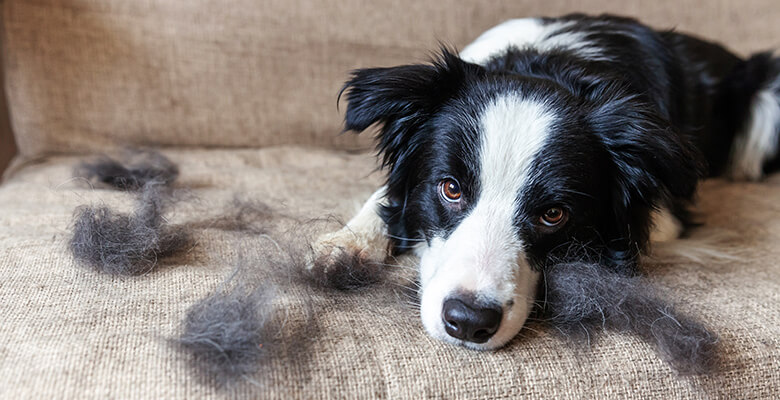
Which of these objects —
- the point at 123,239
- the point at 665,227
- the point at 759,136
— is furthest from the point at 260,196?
the point at 759,136

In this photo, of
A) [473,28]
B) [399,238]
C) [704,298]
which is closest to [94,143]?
[399,238]

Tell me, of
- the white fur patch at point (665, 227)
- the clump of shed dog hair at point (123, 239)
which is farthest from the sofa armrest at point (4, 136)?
the white fur patch at point (665, 227)

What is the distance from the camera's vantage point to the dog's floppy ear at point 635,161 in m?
1.43

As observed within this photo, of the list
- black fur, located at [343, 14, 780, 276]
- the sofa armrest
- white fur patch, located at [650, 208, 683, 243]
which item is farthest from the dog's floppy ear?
the sofa armrest

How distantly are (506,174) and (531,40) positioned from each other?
771 mm

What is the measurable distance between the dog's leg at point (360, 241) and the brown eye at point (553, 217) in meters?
0.41

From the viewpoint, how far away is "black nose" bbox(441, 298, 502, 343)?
117 centimetres

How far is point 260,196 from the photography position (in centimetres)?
194

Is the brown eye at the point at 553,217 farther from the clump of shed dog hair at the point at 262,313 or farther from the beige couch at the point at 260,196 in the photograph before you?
the clump of shed dog hair at the point at 262,313

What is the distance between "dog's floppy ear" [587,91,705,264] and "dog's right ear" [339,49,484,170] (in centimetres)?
34

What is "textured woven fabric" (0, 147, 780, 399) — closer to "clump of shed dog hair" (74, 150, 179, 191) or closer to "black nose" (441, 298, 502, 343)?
"black nose" (441, 298, 502, 343)

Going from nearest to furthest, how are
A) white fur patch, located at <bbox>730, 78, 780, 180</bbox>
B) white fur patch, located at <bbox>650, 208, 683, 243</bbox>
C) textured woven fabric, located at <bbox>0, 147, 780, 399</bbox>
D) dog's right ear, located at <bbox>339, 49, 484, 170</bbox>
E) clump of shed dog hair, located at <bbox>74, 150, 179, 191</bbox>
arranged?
textured woven fabric, located at <bbox>0, 147, 780, 399</bbox>, dog's right ear, located at <bbox>339, 49, 484, 170</bbox>, white fur patch, located at <bbox>650, 208, 683, 243</bbox>, clump of shed dog hair, located at <bbox>74, 150, 179, 191</bbox>, white fur patch, located at <bbox>730, 78, 780, 180</bbox>

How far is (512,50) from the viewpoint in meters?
1.85

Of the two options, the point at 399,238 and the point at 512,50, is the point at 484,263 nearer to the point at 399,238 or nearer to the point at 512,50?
the point at 399,238
